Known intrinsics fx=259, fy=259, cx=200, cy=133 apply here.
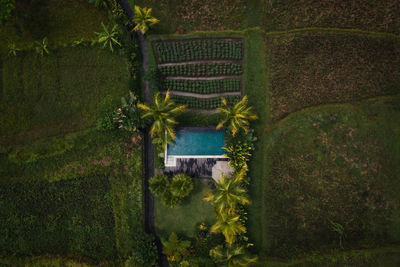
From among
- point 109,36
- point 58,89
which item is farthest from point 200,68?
point 58,89

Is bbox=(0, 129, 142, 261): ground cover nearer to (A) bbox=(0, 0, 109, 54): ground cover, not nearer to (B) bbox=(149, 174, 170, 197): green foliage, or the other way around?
(B) bbox=(149, 174, 170, 197): green foliage

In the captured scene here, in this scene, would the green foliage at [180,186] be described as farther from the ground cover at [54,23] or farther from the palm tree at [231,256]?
the ground cover at [54,23]

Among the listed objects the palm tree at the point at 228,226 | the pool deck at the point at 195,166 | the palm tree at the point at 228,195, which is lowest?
the palm tree at the point at 228,226

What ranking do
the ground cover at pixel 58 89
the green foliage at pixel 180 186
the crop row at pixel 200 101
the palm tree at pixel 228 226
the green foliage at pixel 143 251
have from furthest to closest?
the ground cover at pixel 58 89, the crop row at pixel 200 101, the green foliage at pixel 143 251, the green foliage at pixel 180 186, the palm tree at pixel 228 226


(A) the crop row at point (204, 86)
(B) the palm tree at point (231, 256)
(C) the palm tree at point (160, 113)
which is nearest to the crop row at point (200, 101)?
(A) the crop row at point (204, 86)

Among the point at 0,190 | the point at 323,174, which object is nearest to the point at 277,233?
the point at 323,174
